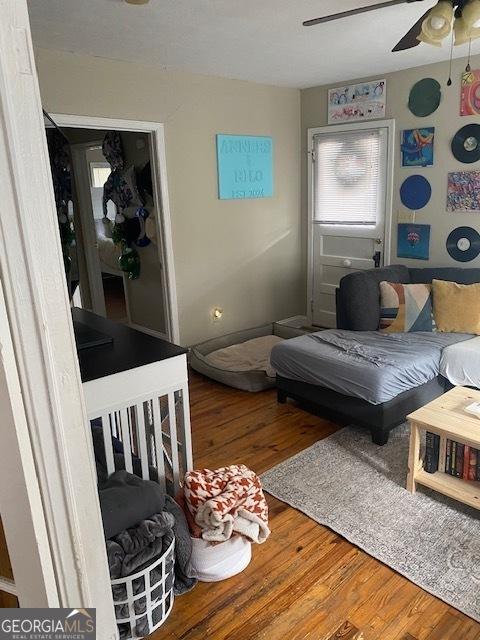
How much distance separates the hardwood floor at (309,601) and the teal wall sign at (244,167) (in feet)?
9.45

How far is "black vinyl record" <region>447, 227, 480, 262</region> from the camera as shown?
12.5 ft

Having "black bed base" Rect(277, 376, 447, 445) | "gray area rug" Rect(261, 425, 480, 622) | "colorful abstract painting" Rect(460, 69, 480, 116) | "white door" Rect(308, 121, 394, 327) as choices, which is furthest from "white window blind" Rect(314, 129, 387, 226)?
"gray area rug" Rect(261, 425, 480, 622)

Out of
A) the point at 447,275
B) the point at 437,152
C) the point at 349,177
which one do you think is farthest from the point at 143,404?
the point at 349,177

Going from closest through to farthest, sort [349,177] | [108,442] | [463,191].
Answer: [108,442] < [463,191] < [349,177]

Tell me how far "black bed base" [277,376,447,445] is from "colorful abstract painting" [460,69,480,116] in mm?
2101

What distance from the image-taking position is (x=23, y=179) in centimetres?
87

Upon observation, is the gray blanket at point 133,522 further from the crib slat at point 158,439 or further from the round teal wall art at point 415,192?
the round teal wall art at point 415,192

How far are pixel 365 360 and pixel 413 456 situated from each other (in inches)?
29.3

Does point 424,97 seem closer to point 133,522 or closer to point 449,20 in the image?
point 449,20

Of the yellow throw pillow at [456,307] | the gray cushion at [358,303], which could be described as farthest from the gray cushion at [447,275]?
the gray cushion at [358,303]

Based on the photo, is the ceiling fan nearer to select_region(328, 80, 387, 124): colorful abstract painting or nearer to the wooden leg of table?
the wooden leg of table

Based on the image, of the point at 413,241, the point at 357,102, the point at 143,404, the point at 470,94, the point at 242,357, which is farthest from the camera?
the point at 357,102

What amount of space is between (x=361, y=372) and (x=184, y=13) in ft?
7.18

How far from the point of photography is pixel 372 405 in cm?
277
